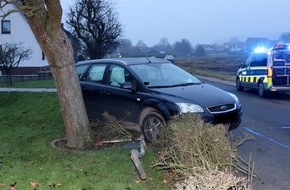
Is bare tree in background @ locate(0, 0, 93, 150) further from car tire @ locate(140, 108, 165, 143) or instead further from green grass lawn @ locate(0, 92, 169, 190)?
car tire @ locate(140, 108, 165, 143)

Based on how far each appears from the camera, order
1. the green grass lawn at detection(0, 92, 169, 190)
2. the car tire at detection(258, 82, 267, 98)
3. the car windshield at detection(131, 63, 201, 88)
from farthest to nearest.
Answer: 1. the car tire at detection(258, 82, 267, 98)
2. the car windshield at detection(131, 63, 201, 88)
3. the green grass lawn at detection(0, 92, 169, 190)

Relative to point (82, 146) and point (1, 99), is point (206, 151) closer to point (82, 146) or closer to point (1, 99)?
point (82, 146)

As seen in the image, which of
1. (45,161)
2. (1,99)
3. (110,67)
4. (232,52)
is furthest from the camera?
(232,52)

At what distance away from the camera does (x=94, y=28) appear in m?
48.0

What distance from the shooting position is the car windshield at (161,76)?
877cm

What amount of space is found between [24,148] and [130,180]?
3.10 meters

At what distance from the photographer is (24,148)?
27.1ft

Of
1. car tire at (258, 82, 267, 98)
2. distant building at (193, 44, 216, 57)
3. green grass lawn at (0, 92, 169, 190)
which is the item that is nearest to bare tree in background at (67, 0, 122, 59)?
distant building at (193, 44, 216, 57)

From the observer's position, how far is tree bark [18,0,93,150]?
7.64 m

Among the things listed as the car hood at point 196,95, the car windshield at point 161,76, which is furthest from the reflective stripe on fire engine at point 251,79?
the car hood at point 196,95

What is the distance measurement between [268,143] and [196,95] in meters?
1.72

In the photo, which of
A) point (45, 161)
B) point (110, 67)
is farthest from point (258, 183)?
point (110, 67)

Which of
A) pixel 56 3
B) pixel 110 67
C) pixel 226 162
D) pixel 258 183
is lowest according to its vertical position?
pixel 258 183

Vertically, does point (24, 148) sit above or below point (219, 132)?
below
